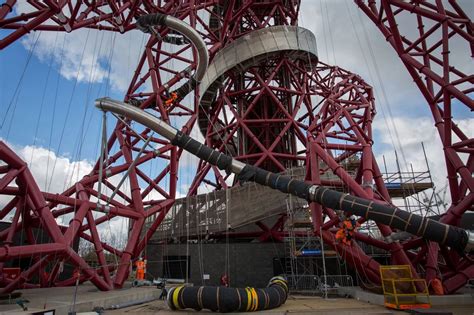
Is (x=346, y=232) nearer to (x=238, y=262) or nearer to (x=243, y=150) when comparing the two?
(x=238, y=262)

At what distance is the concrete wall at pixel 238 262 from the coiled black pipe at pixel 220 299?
440 inches

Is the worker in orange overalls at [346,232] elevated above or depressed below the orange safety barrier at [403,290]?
above

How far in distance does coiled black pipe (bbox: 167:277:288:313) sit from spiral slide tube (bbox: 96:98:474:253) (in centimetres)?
525

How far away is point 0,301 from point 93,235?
4.58 m

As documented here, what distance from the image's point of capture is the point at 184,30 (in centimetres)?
2122

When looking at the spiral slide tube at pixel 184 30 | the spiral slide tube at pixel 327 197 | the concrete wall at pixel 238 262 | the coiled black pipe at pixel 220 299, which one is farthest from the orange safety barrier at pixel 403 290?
the spiral slide tube at pixel 184 30

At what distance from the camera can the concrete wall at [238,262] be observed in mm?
24047

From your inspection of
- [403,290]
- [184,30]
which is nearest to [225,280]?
[403,290]

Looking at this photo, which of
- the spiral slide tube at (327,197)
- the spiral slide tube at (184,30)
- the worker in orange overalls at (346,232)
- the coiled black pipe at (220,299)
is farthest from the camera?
the spiral slide tube at (184,30)

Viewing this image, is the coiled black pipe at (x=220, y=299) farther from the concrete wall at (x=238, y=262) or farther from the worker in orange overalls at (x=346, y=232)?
the concrete wall at (x=238, y=262)

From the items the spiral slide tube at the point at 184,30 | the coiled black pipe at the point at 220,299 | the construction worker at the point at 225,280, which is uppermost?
the spiral slide tube at the point at 184,30

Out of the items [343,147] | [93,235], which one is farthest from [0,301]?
[343,147]

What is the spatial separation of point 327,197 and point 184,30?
14.2m

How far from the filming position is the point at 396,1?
1797 centimetres
